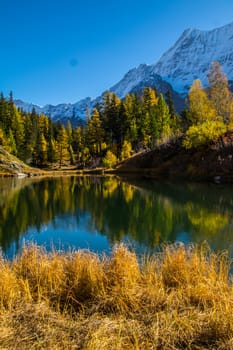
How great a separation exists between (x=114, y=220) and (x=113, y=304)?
13761mm

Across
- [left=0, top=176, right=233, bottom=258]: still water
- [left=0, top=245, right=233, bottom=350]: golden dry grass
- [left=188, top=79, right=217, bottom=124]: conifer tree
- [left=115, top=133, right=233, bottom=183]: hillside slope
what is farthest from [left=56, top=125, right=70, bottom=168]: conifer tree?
[left=0, top=245, right=233, bottom=350]: golden dry grass

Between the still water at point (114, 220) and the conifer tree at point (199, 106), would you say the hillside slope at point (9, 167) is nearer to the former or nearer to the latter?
the conifer tree at point (199, 106)

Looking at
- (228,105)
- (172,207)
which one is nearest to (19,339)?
(172,207)

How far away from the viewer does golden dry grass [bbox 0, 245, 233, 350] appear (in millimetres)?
4266

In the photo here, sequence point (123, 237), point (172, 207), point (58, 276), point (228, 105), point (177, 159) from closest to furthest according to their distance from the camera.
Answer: point (58, 276) < point (123, 237) < point (172, 207) < point (177, 159) < point (228, 105)

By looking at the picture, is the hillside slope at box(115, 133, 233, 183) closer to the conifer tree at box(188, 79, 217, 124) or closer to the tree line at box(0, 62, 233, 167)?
the tree line at box(0, 62, 233, 167)

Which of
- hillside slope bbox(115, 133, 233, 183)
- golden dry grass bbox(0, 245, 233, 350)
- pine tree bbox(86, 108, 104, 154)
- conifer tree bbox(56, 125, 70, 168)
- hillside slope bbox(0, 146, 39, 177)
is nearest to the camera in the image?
golden dry grass bbox(0, 245, 233, 350)

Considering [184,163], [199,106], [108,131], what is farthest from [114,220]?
[108,131]

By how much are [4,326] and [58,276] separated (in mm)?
1763

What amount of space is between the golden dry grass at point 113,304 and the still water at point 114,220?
2376 millimetres

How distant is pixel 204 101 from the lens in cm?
6128

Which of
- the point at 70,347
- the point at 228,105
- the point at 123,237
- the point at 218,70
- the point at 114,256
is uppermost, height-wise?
the point at 218,70

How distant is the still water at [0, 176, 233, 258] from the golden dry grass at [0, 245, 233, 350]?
238 centimetres

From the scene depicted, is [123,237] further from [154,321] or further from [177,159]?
[177,159]
